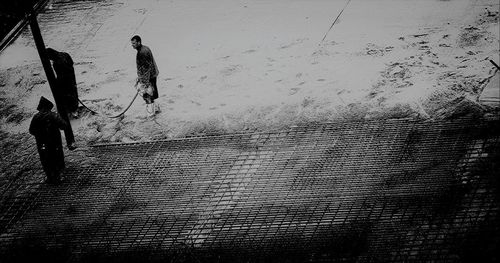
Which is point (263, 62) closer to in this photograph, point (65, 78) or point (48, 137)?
point (65, 78)

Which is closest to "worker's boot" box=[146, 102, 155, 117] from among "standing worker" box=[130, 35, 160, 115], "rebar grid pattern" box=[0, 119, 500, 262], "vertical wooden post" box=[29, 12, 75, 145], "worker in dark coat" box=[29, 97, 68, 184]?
"standing worker" box=[130, 35, 160, 115]

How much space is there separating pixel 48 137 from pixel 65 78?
187cm

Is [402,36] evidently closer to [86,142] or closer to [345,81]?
[345,81]

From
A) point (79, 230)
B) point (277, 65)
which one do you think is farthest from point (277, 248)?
point (277, 65)

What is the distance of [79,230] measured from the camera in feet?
18.7

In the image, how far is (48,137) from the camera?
21.3 ft

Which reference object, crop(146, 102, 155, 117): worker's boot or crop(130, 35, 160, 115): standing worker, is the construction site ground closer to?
crop(146, 102, 155, 117): worker's boot

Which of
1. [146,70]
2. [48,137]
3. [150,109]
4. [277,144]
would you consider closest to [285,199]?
[277,144]

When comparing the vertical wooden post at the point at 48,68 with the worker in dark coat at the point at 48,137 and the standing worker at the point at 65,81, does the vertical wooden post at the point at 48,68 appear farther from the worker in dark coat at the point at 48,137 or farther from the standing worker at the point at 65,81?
the worker in dark coat at the point at 48,137

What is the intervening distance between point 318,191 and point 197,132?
2593mm

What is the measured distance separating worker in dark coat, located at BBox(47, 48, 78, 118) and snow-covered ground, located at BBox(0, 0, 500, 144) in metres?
0.41

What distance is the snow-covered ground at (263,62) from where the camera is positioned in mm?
7324

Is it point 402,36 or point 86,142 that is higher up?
point 402,36

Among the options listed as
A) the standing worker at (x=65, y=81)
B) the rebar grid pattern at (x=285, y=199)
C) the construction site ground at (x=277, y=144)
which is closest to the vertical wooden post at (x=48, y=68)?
the standing worker at (x=65, y=81)
